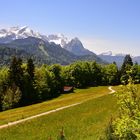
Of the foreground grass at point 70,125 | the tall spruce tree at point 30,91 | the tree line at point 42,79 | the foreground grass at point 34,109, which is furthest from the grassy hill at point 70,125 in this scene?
the tall spruce tree at point 30,91

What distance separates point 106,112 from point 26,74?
68191 millimetres

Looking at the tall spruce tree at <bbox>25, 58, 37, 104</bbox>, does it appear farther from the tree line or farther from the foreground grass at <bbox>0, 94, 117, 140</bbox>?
the foreground grass at <bbox>0, 94, 117, 140</bbox>

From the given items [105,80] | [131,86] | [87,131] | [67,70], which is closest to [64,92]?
[67,70]

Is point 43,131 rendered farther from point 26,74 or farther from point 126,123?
point 26,74

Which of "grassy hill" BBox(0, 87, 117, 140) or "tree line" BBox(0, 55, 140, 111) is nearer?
"grassy hill" BBox(0, 87, 117, 140)

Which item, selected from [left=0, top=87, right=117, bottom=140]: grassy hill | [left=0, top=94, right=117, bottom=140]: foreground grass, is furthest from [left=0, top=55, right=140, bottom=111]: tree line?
[left=0, top=94, right=117, bottom=140]: foreground grass

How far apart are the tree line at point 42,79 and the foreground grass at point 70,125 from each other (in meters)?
26.1

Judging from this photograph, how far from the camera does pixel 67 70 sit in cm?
15962

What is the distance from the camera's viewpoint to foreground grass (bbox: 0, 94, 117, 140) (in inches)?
1820

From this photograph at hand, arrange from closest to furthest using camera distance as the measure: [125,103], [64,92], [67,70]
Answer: [125,103], [64,92], [67,70]

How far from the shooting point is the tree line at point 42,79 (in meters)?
112

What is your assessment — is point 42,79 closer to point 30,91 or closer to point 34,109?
point 30,91

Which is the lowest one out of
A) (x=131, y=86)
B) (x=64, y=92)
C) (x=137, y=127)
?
(x=64, y=92)

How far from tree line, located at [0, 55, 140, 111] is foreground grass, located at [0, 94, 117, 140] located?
26.1m
